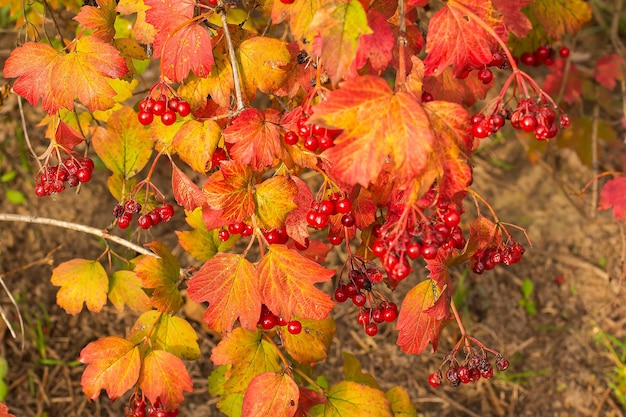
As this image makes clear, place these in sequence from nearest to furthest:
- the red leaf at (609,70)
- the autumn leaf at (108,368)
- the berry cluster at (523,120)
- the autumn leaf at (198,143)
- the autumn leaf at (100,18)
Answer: the berry cluster at (523,120), the autumn leaf at (198,143), the autumn leaf at (100,18), the autumn leaf at (108,368), the red leaf at (609,70)

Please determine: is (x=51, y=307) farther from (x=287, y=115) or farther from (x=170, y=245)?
(x=287, y=115)

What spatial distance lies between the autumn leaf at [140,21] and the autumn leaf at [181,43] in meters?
0.19

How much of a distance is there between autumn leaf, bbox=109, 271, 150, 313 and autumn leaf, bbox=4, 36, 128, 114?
0.71 meters

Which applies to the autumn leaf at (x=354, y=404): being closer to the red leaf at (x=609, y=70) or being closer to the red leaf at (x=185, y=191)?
the red leaf at (x=185, y=191)

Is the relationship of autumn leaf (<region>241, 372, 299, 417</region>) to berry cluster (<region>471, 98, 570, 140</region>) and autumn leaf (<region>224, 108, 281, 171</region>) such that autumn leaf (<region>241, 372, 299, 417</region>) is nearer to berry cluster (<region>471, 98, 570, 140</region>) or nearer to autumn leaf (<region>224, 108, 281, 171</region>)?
autumn leaf (<region>224, 108, 281, 171</region>)

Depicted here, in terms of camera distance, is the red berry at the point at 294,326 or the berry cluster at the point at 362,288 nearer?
the berry cluster at the point at 362,288

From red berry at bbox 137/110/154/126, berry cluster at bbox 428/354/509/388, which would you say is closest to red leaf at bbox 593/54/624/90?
berry cluster at bbox 428/354/509/388

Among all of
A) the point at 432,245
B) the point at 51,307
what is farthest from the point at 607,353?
the point at 51,307

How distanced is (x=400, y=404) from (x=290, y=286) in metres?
0.78

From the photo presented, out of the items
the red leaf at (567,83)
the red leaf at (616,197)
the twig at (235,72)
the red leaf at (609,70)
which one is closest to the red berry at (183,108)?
the twig at (235,72)

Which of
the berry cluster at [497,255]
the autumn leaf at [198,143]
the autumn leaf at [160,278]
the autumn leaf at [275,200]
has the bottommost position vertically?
the autumn leaf at [160,278]

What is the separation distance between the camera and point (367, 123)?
1143mm

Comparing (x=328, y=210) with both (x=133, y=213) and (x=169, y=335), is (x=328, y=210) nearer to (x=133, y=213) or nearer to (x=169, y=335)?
(x=133, y=213)

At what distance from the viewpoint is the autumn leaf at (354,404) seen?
1794 mm
